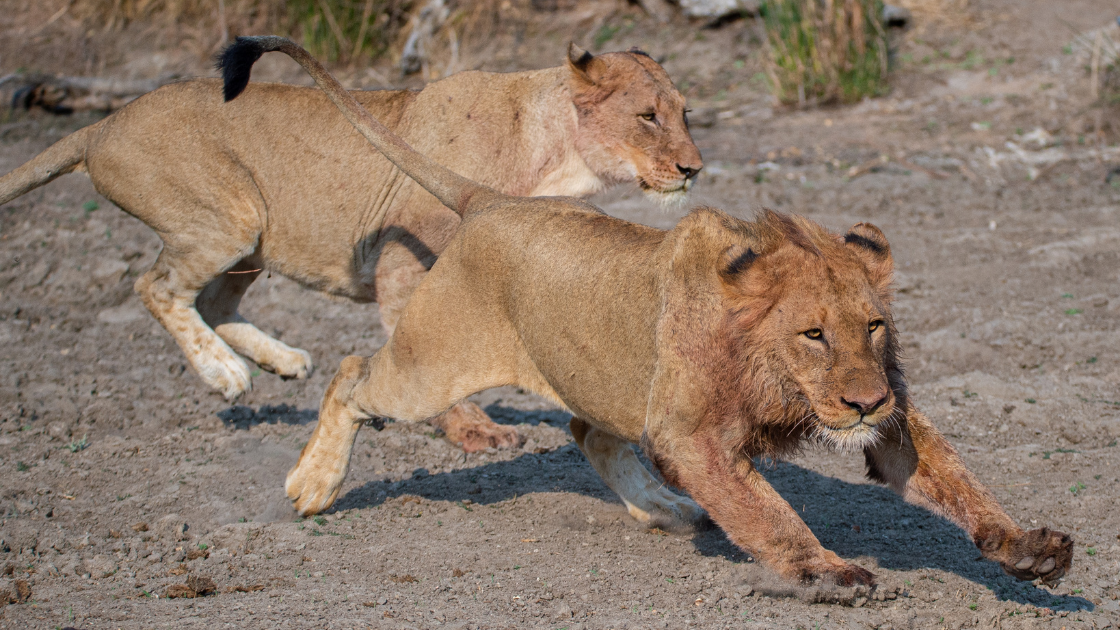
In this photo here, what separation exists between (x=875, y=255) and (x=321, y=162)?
128 inches

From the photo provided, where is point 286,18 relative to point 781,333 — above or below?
below

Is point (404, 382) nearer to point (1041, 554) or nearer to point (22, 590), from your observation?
point (22, 590)

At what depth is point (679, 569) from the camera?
12.9 feet

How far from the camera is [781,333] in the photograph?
121 inches

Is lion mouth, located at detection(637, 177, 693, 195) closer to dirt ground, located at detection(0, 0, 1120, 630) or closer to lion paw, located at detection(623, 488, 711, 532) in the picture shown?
dirt ground, located at detection(0, 0, 1120, 630)

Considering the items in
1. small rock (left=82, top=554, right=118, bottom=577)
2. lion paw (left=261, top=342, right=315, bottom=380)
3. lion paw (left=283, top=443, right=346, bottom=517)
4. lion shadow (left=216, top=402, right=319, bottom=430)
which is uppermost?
small rock (left=82, top=554, right=118, bottom=577)

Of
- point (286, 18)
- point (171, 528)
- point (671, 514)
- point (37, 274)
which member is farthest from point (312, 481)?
point (286, 18)

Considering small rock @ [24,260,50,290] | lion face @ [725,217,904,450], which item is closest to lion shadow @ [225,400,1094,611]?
lion face @ [725,217,904,450]

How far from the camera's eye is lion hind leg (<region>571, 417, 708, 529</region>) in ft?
14.8

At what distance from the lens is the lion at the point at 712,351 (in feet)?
10.0

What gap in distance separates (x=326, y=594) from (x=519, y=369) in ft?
3.49

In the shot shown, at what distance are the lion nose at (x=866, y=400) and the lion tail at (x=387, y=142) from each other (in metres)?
1.91

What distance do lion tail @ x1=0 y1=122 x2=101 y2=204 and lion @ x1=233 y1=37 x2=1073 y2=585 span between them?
9.11ft

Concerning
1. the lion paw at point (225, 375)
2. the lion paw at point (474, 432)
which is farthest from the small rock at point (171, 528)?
the lion paw at point (474, 432)
